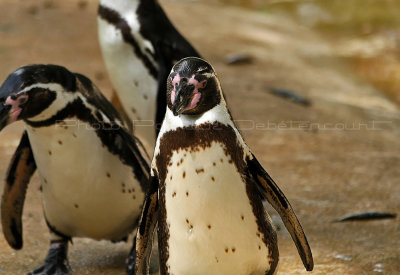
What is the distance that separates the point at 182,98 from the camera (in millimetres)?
2422

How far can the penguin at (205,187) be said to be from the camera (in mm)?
2475

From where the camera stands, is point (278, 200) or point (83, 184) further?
point (83, 184)

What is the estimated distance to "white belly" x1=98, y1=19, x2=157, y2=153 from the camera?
13.7ft

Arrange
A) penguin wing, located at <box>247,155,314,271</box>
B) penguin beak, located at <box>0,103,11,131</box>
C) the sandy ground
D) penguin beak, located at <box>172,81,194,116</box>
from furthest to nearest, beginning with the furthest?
the sandy ground
penguin beak, located at <box>0,103,11,131</box>
penguin wing, located at <box>247,155,314,271</box>
penguin beak, located at <box>172,81,194,116</box>

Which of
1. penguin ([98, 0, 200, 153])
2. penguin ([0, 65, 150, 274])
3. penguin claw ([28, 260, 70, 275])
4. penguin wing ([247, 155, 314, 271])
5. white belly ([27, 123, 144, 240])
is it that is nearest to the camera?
penguin wing ([247, 155, 314, 271])

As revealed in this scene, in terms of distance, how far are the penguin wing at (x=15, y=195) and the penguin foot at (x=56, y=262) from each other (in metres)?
0.17

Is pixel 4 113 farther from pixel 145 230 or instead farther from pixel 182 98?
pixel 182 98

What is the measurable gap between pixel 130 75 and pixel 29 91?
4.35ft

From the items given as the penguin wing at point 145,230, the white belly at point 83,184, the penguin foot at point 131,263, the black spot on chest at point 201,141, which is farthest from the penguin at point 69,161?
the black spot on chest at point 201,141

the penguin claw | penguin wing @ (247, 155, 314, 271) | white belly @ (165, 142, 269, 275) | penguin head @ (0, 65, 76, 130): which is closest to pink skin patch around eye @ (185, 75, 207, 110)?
white belly @ (165, 142, 269, 275)

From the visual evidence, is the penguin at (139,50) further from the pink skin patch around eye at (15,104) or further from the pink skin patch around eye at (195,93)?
the pink skin patch around eye at (195,93)

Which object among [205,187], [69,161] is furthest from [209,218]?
[69,161]

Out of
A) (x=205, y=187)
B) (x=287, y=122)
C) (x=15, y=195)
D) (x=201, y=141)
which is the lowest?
(x=287, y=122)

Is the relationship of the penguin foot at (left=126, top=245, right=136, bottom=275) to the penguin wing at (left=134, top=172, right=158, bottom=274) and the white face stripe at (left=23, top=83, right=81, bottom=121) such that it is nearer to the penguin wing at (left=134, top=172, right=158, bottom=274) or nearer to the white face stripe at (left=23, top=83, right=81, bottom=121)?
the penguin wing at (left=134, top=172, right=158, bottom=274)
